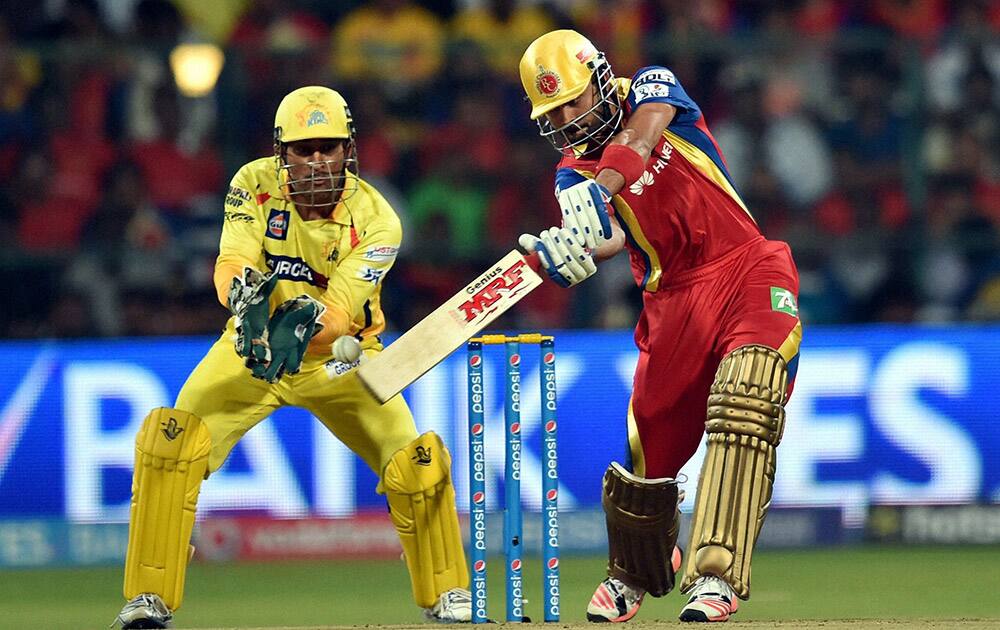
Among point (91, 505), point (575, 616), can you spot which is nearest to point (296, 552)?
point (91, 505)

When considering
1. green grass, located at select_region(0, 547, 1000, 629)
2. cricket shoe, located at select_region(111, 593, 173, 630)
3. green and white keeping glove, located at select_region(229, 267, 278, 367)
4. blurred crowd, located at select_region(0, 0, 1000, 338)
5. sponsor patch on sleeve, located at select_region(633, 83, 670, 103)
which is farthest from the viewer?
blurred crowd, located at select_region(0, 0, 1000, 338)

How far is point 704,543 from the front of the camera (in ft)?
17.2

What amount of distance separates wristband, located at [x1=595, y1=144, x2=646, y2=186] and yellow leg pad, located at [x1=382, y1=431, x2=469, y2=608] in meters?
1.20

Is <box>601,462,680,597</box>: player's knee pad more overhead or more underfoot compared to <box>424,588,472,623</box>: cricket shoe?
more overhead

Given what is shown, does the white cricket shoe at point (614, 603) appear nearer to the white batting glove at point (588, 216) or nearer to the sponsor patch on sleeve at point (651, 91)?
the white batting glove at point (588, 216)

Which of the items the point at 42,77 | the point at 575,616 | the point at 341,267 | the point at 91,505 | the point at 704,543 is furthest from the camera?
the point at 42,77

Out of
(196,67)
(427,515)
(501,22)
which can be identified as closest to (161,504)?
(427,515)

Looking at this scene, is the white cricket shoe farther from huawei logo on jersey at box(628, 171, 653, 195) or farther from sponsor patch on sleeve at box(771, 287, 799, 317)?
huawei logo on jersey at box(628, 171, 653, 195)

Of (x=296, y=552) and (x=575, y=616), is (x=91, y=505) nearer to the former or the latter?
(x=296, y=552)

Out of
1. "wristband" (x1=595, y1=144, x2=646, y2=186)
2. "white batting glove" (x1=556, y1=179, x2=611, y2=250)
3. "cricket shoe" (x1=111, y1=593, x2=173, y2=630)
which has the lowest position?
"cricket shoe" (x1=111, y1=593, x2=173, y2=630)

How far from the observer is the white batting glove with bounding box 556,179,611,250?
→ 203 inches

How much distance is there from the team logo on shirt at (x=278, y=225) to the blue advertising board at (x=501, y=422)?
108 inches

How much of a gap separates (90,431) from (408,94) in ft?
9.36

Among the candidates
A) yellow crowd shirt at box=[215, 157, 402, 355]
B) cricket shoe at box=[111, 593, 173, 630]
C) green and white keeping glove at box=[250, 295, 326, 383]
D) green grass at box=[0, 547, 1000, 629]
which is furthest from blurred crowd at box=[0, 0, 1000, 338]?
green and white keeping glove at box=[250, 295, 326, 383]
